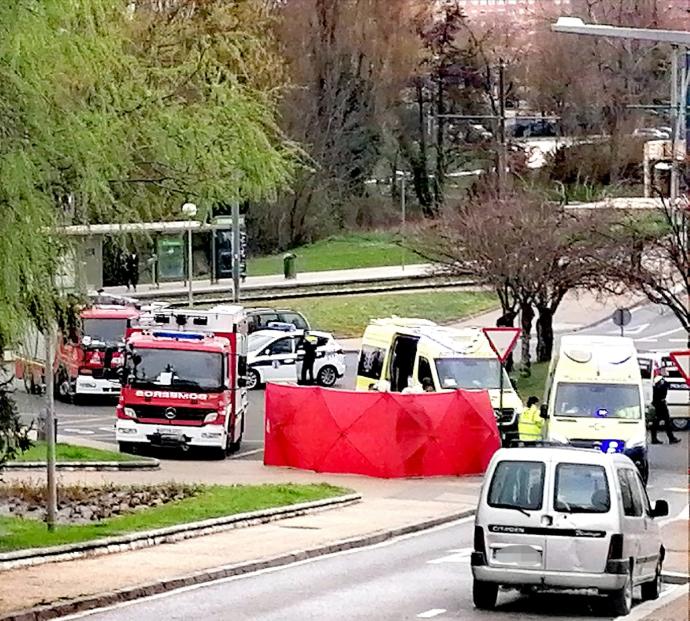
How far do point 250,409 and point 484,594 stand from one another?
26.7m

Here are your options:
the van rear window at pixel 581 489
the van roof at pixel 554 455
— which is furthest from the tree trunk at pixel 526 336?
the van rear window at pixel 581 489

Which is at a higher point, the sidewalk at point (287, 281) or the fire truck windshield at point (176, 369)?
the fire truck windshield at point (176, 369)

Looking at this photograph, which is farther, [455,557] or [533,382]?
[533,382]

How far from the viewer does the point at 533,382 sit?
47219 millimetres

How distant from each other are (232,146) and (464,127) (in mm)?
74793

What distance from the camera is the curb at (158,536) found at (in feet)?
65.5

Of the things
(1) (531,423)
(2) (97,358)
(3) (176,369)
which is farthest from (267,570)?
(2) (97,358)

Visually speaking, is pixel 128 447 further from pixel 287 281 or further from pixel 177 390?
pixel 287 281

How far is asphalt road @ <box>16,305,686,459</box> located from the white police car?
1.98 feet

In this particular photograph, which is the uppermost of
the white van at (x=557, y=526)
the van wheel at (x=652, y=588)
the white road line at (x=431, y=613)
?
the white van at (x=557, y=526)

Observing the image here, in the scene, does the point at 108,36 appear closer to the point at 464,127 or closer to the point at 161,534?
the point at 161,534

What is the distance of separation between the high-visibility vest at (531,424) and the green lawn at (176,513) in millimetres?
5029

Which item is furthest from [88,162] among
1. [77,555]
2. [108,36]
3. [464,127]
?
[464,127]

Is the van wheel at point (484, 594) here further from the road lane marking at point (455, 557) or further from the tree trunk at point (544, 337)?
the tree trunk at point (544, 337)
